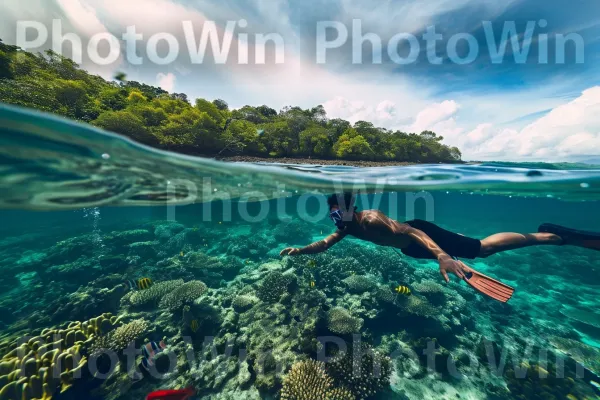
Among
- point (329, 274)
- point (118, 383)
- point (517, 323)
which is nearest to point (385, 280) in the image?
point (329, 274)

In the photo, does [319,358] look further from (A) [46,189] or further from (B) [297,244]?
(B) [297,244]

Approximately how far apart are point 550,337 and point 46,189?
20.7m

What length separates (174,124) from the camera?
13234mm

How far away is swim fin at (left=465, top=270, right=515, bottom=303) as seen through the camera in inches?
138

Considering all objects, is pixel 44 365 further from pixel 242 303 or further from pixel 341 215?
pixel 341 215

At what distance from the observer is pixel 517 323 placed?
10.5 m

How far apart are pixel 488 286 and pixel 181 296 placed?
365 inches

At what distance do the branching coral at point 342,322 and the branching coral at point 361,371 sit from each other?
2.27 ft

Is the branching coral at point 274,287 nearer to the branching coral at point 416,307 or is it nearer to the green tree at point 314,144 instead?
the branching coral at point 416,307

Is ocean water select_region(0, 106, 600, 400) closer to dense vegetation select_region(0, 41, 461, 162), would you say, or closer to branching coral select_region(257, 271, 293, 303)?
branching coral select_region(257, 271, 293, 303)

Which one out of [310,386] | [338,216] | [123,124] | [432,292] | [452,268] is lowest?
[310,386]

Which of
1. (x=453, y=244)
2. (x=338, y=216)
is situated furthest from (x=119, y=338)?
(x=453, y=244)

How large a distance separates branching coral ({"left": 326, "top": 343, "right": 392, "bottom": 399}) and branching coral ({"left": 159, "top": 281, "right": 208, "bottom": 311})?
547cm

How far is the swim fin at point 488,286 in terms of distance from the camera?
3.50 metres
